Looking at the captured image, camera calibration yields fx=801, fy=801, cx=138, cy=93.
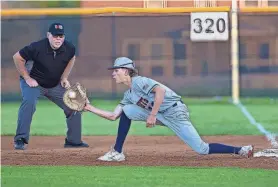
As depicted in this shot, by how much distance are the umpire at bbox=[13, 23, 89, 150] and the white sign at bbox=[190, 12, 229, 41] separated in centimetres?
948

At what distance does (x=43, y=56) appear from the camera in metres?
9.52

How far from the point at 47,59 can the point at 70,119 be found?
2.73ft

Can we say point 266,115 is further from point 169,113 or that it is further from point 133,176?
point 133,176

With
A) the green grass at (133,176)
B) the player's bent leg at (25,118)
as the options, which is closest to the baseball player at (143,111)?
the green grass at (133,176)

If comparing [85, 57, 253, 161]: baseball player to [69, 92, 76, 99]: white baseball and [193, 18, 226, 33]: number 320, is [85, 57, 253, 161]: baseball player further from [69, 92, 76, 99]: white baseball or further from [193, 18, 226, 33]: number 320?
[193, 18, 226, 33]: number 320

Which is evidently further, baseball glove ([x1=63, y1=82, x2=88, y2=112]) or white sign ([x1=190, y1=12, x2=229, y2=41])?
white sign ([x1=190, y1=12, x2=229, y2=41])

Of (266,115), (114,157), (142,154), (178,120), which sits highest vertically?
(178,120)

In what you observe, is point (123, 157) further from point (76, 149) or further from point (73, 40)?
point (73, 40)

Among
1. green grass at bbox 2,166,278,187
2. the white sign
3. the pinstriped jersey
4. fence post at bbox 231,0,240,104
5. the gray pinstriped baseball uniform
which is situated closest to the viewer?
green grass at bbox 2,166,278,187

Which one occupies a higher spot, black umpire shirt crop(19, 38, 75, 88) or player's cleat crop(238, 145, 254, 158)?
black umpire shirt crop(19, 38, 75, 88)

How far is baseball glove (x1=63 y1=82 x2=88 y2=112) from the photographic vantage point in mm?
8141

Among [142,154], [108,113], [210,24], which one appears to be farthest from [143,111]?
[210,24]

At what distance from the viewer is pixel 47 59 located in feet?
31.3

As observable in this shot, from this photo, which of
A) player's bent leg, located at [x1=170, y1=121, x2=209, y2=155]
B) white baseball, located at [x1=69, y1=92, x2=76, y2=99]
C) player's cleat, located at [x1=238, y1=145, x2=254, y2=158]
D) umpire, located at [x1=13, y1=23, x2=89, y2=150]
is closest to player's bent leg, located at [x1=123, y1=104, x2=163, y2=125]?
player's bent leg, located at [x1=170, y1=121, x2=209, y2=155]
